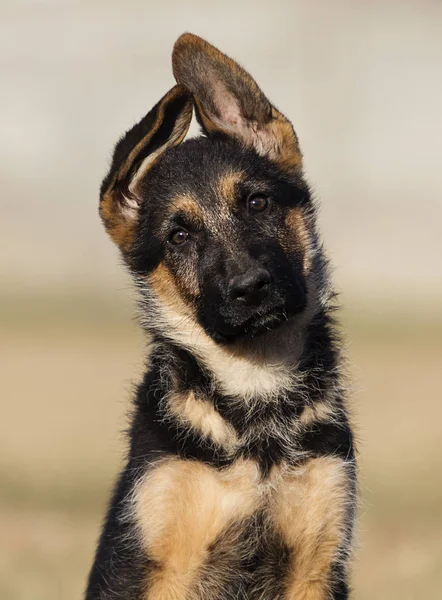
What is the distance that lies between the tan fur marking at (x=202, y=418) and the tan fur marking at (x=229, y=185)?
3.30 ft

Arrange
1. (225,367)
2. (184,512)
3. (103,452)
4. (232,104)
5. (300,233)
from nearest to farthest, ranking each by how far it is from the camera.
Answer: (184,512) < (225,367) < (300,233) < (232,104) < (103,452)

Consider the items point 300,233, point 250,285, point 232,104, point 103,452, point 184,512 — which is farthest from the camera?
point 103,452

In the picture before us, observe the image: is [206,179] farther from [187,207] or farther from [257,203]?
[257,203]

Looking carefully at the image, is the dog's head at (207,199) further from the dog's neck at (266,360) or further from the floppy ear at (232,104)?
the dog's neck at (266,360)

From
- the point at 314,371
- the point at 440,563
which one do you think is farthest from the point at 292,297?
the point at 440,563

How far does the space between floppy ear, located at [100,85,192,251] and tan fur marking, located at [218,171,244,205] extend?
13.8 inches

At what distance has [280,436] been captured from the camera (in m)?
6.57

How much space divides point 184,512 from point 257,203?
1.66 metres

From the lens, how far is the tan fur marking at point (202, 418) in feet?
21.4

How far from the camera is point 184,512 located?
6281 millimetres

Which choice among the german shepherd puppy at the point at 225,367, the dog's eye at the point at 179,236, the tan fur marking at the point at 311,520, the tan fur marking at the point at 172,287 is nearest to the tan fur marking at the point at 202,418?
the german shepherd puppy at the point at 225,367

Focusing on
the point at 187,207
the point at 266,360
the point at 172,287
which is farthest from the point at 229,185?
the point at 266,360

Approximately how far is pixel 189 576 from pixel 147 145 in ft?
7.08

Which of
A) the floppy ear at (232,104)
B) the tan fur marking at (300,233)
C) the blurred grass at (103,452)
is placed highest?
the floppy ear at (232,104)
